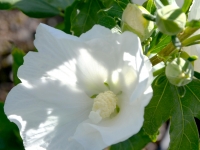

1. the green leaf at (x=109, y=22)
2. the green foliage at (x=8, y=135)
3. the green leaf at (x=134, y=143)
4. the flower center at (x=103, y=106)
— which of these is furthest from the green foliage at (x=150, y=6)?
the green foliage at (x=8, y=135)

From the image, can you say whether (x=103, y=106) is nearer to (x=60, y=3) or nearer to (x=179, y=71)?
(x=179, y=71)

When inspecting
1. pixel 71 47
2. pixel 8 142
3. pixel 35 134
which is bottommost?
pixel 8 142

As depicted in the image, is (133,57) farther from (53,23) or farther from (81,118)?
(53,23)

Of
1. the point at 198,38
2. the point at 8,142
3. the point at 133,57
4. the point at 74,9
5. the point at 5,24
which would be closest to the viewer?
the point at 133,57

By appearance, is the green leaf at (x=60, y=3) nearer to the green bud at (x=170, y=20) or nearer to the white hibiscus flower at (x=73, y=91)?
the white hibiscus flower at (x=73, y=91)

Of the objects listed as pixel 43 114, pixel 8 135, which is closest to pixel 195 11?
pixel 43 114

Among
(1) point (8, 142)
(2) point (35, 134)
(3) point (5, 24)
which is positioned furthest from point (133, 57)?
(3) point (5, 24)

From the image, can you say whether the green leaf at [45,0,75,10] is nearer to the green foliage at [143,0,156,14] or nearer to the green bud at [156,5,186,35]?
the green foliage at [143,0,156,14]
